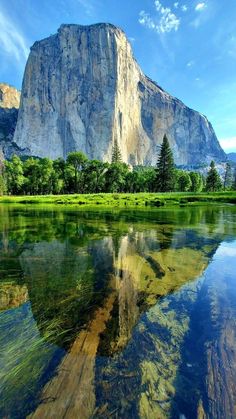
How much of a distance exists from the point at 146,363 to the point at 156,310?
237cm

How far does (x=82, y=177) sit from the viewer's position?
10481 centimetres

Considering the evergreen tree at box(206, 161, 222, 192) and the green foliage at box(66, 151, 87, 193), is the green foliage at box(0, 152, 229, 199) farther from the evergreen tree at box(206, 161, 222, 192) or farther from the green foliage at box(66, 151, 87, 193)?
the evergreen tree at box(206, 161, 222, 192)

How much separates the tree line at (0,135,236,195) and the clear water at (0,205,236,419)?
3459 inches

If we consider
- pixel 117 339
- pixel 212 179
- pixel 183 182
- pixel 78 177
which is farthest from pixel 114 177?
pixel 117 339

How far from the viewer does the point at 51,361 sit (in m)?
5.27

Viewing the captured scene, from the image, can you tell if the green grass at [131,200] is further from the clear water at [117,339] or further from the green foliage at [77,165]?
the clear water at [117,339]

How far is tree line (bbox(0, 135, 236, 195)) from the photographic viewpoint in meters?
96.9

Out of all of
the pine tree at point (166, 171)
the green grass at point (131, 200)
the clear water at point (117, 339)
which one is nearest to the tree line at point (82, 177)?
the pine tree at point (166, 171)

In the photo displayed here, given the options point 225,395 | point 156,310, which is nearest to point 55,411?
point 225,395

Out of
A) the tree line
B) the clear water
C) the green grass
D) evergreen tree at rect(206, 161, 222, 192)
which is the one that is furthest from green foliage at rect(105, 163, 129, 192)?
the clear water

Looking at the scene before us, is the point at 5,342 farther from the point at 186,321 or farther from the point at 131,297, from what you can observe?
the point at 186,321

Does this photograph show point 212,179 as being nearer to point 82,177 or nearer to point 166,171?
point 166,171

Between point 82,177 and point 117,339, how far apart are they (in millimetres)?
100936

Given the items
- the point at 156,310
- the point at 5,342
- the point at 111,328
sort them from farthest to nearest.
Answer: the point at 156,310
the point at 111,328
the point at 5,342
